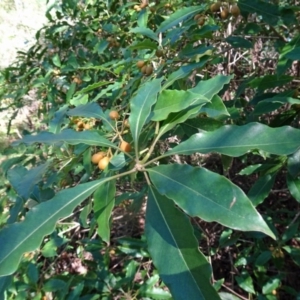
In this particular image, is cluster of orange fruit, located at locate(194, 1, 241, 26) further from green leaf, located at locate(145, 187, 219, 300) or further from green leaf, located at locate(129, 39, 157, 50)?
green leaf, located at locate(145, 187, 219, 300)

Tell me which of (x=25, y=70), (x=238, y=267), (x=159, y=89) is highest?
(x=159, y=89)

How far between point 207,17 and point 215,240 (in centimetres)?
119

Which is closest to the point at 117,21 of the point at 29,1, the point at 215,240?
the point at 215,240

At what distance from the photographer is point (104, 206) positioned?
806 millimetres

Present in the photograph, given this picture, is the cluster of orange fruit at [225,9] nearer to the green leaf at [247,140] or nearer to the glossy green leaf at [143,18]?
the glossy green leaf at [143,18]

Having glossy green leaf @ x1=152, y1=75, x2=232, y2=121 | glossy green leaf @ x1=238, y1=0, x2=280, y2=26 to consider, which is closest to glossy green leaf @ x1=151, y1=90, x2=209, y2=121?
glossy green leaf @ x1=152, y1=75, x2=232, y2=121

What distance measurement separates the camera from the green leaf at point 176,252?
0.59 m

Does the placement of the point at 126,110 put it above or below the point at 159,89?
below

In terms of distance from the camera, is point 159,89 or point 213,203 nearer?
point 213,203

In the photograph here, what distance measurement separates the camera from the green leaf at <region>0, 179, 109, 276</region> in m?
0.62

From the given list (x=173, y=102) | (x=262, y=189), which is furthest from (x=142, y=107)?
(x=262, y=189)

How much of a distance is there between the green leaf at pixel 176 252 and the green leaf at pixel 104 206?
0.11 m

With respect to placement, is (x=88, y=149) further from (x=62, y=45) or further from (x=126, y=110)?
(x=62, y=45)

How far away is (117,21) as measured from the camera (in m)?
2.03
